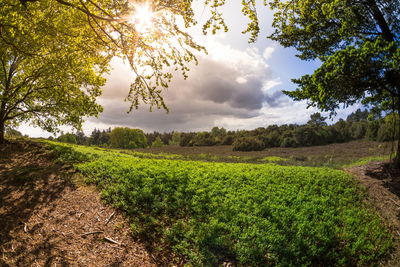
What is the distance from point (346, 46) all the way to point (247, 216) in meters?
9.19

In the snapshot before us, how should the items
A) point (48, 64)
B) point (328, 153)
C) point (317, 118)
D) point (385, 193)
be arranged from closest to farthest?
point (385, 193)
point (48, 64)
point (328, 153)
point (317, 118)

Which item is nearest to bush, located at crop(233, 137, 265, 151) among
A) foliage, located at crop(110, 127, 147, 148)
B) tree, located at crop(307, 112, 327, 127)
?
tree, located at crop(307, 112, 327, 127)

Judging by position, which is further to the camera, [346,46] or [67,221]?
[346,46]

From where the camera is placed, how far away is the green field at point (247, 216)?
5523 mm

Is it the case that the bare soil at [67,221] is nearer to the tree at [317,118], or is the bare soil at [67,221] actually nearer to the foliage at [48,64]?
the foliage at [48,64]

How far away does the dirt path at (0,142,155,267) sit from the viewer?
5.30 metres

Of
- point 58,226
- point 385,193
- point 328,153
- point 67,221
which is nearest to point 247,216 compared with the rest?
point 67,221

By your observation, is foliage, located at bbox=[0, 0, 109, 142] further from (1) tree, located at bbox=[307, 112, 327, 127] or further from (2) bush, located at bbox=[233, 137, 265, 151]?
(1) tree, located at bbox=[307, 112, 327, 127]

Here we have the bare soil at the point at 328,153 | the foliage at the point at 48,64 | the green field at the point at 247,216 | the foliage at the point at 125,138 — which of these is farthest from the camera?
the foliage at the point at 125,138

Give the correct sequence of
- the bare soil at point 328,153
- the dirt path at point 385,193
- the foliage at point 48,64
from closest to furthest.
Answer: the dirt path at point 385,193 < the foliage at point 48,64 < the bare soil at point 328,153

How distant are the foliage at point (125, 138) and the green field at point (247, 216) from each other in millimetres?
62530

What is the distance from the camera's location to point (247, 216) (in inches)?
262

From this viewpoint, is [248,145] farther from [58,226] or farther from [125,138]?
[125,138]

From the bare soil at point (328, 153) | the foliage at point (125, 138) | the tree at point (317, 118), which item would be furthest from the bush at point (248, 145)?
the foliage at point (125, 138)
